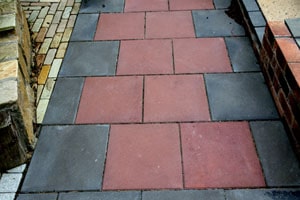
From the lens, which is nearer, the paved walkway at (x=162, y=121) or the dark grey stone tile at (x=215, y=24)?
the paved walkway at (x=162, y=121)

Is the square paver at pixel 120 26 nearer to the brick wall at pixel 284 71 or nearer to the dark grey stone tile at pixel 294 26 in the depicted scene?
the brick wall at pixel 284 71

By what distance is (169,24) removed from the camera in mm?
3416

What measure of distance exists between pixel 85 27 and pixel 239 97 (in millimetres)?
1775

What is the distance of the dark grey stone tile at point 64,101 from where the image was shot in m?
2.50

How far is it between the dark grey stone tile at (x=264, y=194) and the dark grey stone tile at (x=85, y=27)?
6.75 ft

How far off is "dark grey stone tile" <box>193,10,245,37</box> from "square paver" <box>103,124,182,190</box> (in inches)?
50.6

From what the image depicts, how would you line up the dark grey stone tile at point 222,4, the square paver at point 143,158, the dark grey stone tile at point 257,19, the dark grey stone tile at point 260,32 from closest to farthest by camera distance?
the square paver at point 143,158 → the dark grey stone tile at point 260,32 → the dark grey stone tile at point 257,19 → the dark grey stone tile at point 222,4

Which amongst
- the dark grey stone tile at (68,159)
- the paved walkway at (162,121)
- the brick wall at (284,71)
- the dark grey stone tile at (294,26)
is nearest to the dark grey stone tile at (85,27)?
the paved walkway at (162,121)

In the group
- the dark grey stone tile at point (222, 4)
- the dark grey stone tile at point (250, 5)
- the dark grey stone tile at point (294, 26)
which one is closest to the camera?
the dark grey stone tile at point (294, 26)

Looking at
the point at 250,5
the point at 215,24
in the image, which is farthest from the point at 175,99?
the point at 250,5

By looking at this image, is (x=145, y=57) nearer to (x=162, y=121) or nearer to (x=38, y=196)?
(x=162, y=121)

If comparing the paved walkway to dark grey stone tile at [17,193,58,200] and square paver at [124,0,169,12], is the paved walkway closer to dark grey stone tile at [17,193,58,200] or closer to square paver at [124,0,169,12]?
dark grey stone tile at [17,193,58,200]

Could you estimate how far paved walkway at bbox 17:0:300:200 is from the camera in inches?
81.3

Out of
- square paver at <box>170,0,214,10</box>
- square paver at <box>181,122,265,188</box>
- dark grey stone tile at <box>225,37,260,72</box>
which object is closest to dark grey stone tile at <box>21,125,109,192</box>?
square paver at <box>181,122,265,188</box>
